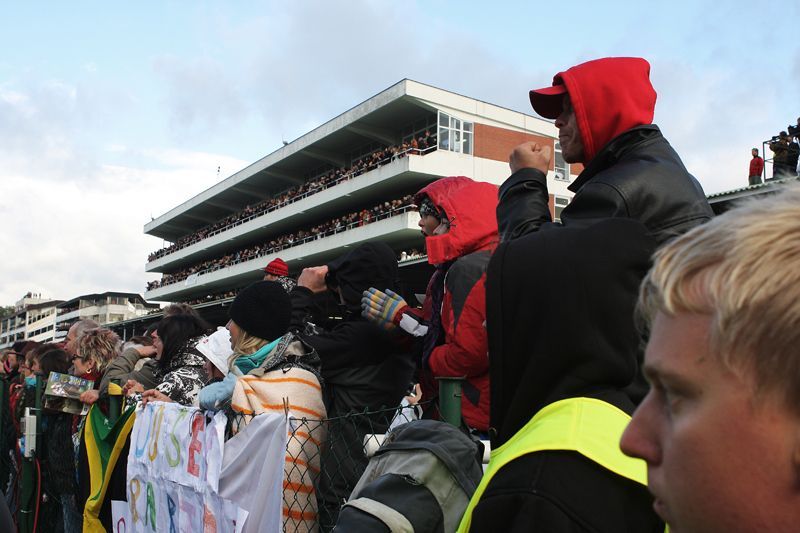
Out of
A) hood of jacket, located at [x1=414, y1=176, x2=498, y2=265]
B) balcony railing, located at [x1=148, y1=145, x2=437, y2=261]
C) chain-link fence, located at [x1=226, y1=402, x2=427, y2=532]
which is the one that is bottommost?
chain-link fence, located at [x1=226, y1=402, x2=427, y2=532]

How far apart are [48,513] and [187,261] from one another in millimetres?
60190

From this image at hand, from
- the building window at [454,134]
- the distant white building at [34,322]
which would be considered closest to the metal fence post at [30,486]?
the building window at [454,134]

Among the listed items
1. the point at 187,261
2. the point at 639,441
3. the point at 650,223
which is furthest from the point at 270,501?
the point at 187,261

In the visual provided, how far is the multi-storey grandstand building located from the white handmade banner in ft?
79.4

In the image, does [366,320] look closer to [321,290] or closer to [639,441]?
[321,290]

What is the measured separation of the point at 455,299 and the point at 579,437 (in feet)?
6.53

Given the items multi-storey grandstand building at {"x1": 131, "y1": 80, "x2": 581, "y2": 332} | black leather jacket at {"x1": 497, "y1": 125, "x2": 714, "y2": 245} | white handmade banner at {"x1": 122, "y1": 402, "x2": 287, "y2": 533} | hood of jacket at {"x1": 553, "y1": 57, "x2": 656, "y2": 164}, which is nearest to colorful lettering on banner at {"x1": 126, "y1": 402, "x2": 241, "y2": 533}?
white handmade banner at {"x1": 122, "y1": 402, "x2": 287, "y2": 533}

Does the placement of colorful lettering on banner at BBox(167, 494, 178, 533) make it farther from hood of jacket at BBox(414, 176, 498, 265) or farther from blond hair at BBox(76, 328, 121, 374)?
blond hair at BBox(76, 328, 121, 374)

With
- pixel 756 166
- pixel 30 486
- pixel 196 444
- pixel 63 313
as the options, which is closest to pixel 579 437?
pixel 196 444

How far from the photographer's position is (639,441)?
823mm

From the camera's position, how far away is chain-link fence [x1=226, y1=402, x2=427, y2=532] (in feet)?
10.7

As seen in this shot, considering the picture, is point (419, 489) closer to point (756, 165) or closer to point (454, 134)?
point (756, 165)

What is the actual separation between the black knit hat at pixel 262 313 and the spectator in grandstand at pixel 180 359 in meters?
1.07

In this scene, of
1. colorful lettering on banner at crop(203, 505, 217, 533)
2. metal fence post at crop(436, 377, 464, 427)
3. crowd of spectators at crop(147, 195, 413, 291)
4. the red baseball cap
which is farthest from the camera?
crowd of spectators at crop(147, 195, 413, 291)
